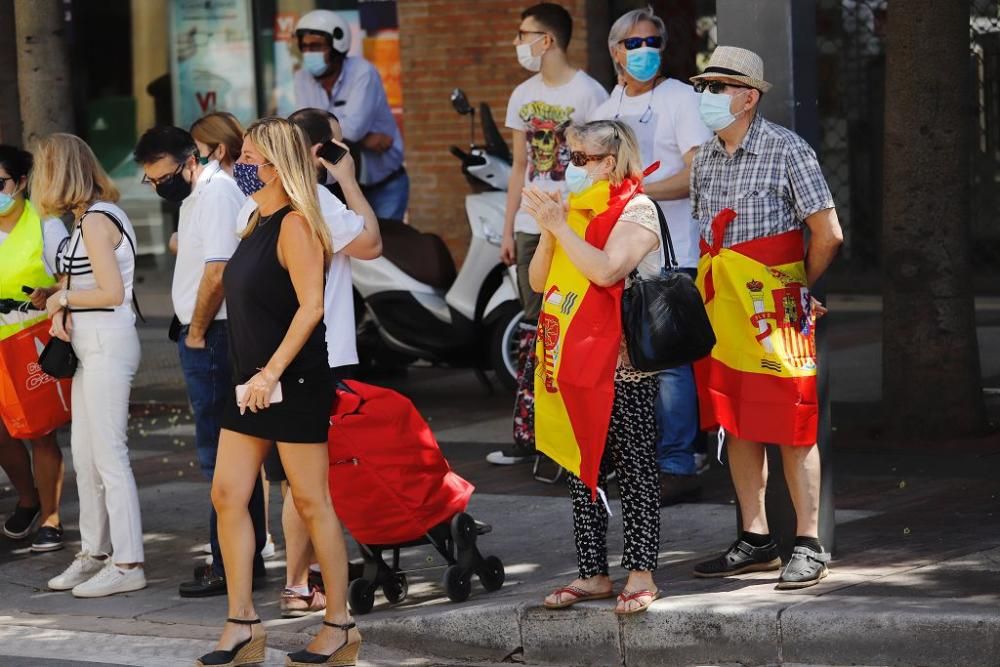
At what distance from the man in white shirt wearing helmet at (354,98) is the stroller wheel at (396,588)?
16.2ft

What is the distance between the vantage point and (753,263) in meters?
6.54

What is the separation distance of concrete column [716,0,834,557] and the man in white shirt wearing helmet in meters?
4.79

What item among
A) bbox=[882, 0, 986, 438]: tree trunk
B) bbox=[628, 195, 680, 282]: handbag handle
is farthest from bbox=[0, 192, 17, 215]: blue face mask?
bbox=[882, 0, 986, 438]: tree trunk

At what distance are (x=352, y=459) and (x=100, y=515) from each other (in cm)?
163

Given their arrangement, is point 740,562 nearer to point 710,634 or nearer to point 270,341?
point 710,634

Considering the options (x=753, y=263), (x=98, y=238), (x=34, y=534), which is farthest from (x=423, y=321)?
(x=753, y=263)

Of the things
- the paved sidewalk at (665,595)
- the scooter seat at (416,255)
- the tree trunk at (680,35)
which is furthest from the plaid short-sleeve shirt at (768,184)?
the tree trunk at (680,35)

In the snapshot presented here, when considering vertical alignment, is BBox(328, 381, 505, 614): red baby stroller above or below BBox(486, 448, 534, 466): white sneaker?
above

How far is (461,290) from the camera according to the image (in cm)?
1091

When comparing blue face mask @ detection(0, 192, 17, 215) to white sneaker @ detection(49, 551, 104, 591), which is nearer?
white sneaker @ detection(49, 551, 104, 591)

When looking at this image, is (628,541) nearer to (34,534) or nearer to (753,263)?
(753,263)

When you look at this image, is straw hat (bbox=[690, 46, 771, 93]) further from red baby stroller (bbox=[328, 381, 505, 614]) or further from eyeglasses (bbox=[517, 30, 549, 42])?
eyeglasses (bbox=[517, 30, 549, 42])

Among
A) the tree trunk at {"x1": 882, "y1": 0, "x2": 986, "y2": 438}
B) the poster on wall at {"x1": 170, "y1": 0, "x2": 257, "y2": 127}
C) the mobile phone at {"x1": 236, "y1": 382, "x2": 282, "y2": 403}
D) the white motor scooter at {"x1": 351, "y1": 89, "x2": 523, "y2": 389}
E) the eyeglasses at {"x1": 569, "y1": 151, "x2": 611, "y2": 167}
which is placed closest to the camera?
the mobile phone at {"x1": 236, "y1": 382, "x2": 282, "y2": 403}

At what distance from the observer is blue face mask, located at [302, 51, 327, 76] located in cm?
1120
